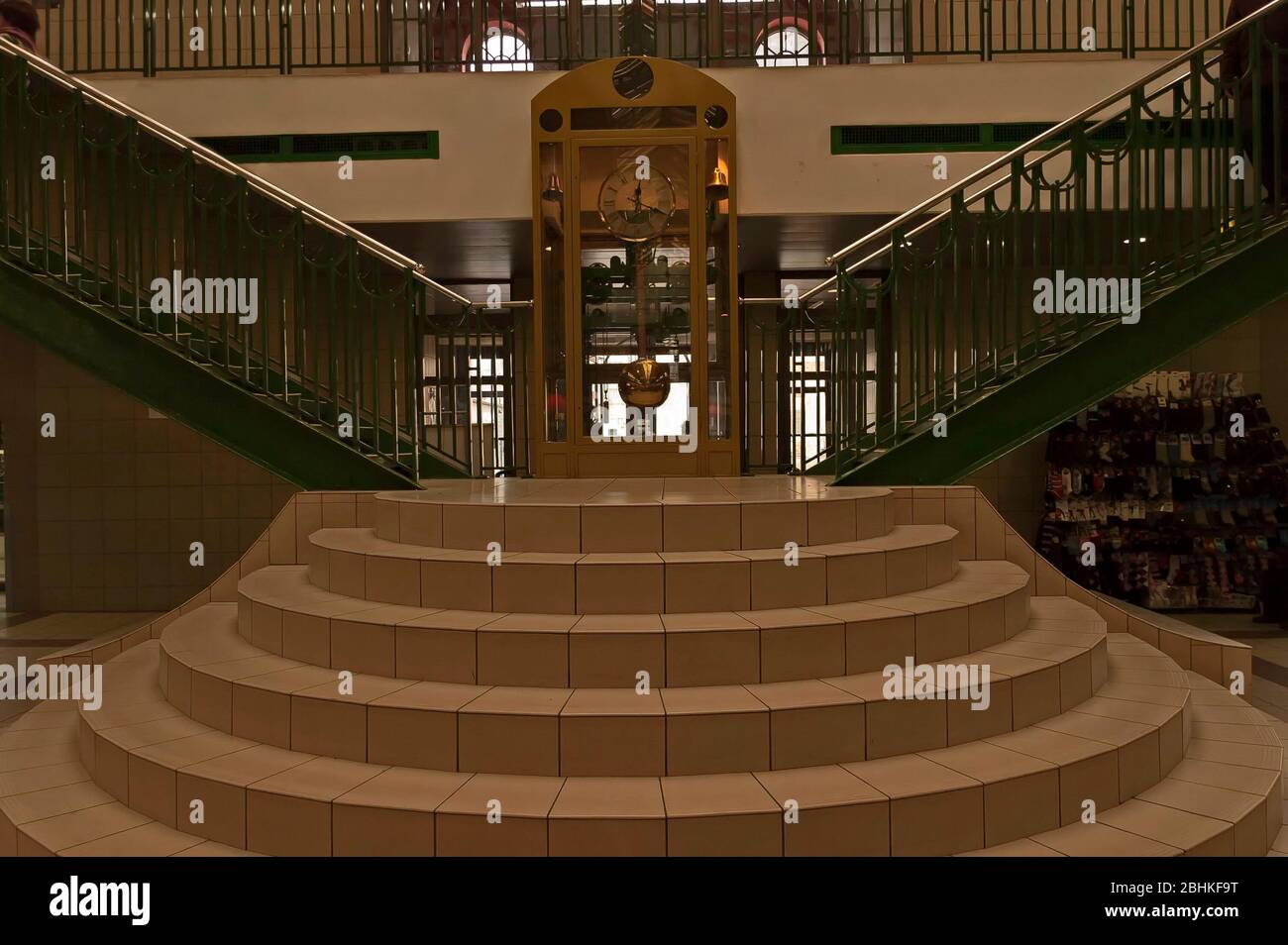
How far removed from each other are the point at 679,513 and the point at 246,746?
1805mm

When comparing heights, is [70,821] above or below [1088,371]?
below

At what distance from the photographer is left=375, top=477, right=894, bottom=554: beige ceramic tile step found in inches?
149

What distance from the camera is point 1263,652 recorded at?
20.4 feet

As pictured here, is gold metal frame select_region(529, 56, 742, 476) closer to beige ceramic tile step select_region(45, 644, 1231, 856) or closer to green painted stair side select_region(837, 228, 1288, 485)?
green painted stair side select_region(837, 228, 1288, 485)

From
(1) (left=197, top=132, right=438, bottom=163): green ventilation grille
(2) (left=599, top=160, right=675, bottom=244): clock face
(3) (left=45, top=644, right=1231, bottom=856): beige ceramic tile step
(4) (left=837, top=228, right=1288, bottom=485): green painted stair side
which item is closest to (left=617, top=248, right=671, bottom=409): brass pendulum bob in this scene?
(2) (left=599, top=160, right=675, bottom=244): clock face

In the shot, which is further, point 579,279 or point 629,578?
point 579,279

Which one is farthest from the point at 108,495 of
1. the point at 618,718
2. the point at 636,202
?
the point at 618,718

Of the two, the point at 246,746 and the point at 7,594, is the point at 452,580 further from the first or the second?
the point at 7,594

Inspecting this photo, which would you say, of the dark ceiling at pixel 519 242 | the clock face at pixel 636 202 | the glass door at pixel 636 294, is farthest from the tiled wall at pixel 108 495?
the clock face at pixel 636 202

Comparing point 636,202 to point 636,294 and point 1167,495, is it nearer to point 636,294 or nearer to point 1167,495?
point 636,294

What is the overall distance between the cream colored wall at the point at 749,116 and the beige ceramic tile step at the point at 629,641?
3.87 m

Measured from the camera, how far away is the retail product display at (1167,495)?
7574 mm

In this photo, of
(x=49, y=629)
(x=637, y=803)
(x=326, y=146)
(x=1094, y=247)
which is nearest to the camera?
(x=637, y=803)

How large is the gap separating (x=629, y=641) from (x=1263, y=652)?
5.26m
